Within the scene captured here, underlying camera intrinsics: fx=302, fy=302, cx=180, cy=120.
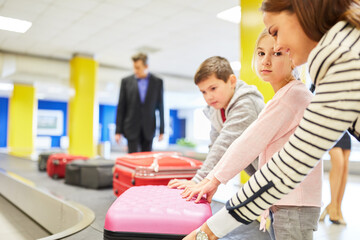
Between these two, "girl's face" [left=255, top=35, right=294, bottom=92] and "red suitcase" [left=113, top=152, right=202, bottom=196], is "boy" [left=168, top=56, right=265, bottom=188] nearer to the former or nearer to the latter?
"girl's face" [left=255, top=35, right=294, bottom=92]

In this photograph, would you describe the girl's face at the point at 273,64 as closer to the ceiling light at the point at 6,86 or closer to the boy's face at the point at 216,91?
the boy's face at the point at 216,91

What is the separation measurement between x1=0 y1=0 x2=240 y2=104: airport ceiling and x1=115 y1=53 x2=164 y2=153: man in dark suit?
7.63ft

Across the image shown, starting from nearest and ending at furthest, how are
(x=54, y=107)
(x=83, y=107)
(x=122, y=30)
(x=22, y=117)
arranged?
(x=122, y=30), (x=83, y=107), (x=22, y=117), (x=54, y=107)

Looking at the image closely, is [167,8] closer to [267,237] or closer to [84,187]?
[84,187]

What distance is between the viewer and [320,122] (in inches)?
25.3

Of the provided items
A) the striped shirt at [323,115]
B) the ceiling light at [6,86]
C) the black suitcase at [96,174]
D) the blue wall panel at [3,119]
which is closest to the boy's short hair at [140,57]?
the black suitcase at [96,174]

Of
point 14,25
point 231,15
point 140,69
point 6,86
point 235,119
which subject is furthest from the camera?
point 6,86

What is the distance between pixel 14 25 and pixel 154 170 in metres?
6.02

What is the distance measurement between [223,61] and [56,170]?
3.36 meters

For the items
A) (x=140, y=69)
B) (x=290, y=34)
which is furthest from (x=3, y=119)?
(x=290, y=34)

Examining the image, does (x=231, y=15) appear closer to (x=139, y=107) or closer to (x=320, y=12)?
(x=139, y=107)

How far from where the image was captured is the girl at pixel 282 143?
96 centimetres

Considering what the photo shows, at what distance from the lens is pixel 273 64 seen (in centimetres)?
107

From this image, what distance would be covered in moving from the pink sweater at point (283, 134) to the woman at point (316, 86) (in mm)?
226
